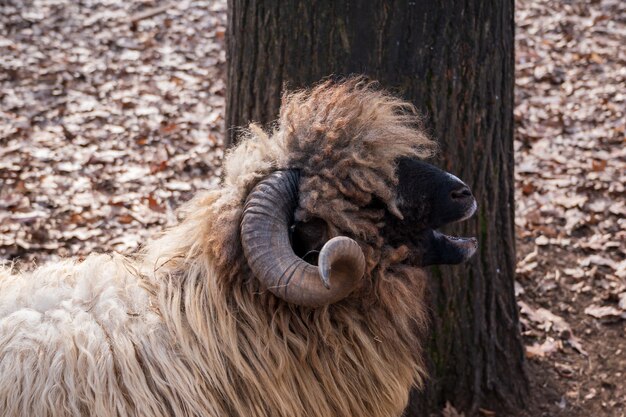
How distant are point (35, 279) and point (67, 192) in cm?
362

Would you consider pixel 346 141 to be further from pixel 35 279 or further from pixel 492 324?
pixel 492 324

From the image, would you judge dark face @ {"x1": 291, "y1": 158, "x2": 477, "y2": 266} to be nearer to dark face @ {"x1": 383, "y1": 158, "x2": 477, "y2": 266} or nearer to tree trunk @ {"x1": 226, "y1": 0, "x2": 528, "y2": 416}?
dark face @ {"x1": 383, "y1": 158, "x2": 477, "y2": 266}

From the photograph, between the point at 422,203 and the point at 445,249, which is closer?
the point at 422,203

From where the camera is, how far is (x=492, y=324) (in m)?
4.77

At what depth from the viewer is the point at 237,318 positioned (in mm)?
3127

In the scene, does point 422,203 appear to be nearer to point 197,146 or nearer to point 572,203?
point 572,203

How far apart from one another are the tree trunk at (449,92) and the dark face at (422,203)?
986 mm

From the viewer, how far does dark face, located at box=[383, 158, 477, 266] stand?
10.6 ft

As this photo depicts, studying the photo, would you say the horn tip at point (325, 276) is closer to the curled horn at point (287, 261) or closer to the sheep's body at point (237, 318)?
the curled horn at point (287, 261)

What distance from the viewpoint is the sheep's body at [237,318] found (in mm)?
2916

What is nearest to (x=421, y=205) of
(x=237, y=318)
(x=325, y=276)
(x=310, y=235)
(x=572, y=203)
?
(x=310, y=235)

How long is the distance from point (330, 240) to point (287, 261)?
19 cm

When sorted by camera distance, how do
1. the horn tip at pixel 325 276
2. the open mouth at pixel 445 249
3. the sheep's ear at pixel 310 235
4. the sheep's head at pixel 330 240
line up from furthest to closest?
the open mouth at pixel 445 249, the sheep's ear at pixel 310 235, the sheep's head at pixel 330 240, the horn tip at pixel 325 276

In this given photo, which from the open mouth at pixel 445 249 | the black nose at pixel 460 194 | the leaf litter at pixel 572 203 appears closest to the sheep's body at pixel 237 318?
the open mouth at pixel 445 249
